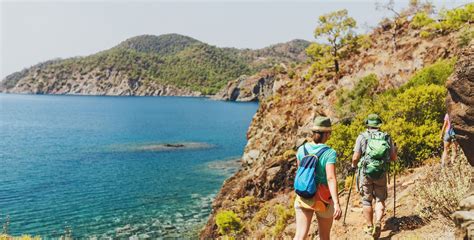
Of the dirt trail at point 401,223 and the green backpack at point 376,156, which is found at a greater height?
the green backpack at point 376,156

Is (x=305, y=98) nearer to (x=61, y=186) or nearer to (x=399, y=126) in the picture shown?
(x=399, y=126)

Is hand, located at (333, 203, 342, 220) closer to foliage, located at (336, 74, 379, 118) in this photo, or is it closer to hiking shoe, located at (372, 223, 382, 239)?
hiking shoe, located at (372, 223, 382, 239)

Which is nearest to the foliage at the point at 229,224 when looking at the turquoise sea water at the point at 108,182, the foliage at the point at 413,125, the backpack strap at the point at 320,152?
the foliage at the point at 413,125

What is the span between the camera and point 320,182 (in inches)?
252

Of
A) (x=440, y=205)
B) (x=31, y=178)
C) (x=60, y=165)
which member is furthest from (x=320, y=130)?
(x=60, y=165)

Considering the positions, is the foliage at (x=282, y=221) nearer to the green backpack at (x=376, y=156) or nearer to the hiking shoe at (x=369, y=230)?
the hiking shoe at (x=369, y=230)

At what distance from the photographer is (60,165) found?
47938mm

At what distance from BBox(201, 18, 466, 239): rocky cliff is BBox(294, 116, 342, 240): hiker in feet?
23.4

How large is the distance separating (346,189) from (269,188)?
10.0 metres

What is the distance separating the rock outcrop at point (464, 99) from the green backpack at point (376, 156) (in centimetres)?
156

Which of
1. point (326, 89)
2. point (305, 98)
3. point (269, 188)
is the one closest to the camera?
point (269, 188)

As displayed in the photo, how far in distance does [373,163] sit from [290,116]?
2863cm

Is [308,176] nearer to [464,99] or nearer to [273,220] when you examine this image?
[464,99]

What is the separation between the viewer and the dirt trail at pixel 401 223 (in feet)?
25.1
